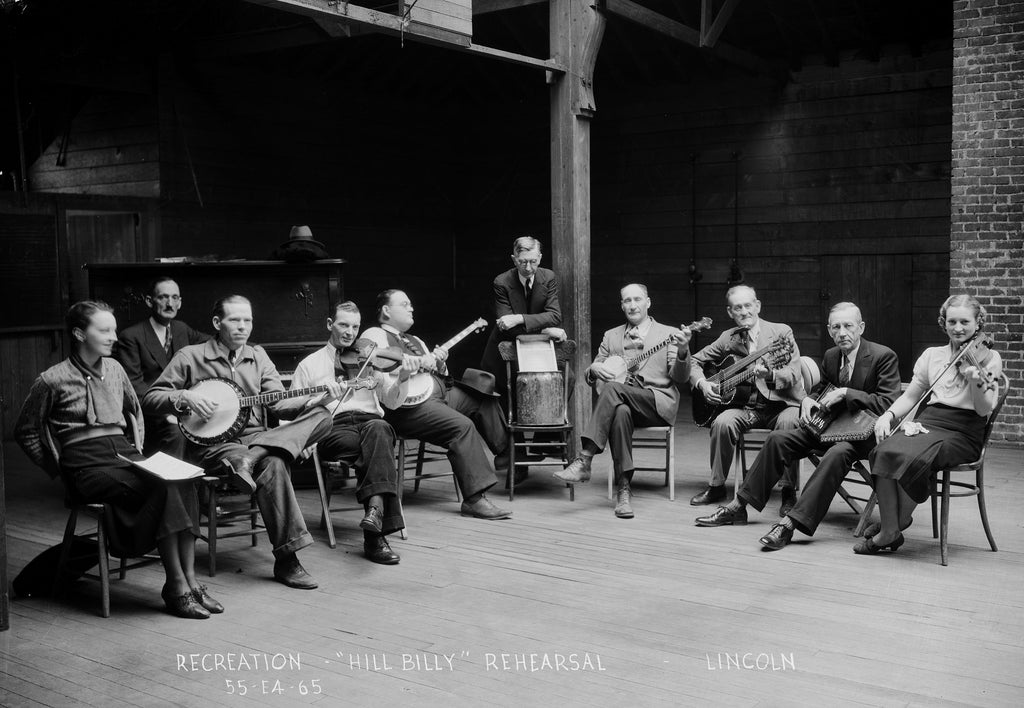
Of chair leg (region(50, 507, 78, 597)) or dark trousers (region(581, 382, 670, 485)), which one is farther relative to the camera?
dark trousers (region(581, 382, 670, 485))

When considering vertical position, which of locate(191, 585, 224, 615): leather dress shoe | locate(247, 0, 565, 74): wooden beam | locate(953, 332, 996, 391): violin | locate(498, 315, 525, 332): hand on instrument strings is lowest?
locate(191, 585, 224, 615): leather dress shoe

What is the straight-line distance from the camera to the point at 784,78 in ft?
35.2

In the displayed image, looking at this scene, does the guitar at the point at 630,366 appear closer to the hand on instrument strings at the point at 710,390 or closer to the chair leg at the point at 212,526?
the hand on instrument strings at the point at 710,390

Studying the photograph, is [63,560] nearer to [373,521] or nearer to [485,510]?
[373,521]

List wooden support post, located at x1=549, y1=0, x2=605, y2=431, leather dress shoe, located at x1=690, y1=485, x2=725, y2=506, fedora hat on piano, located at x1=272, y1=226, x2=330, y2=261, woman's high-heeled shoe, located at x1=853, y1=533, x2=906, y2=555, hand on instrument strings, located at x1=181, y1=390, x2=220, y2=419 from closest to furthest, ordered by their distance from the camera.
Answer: hand on instrument strings, located at x1=181, y1=390, x2=220, y2=419 → woman's high-heeled shoe, located at x1=853, y1=533, x2=906, y2=555 → leather dress shoe, located at x1=690, y1=485, x2=725, y2=506 → fedora hat on piano, located at x1=272, y1=226, x2=330, y2=261 → wooden support post, located at x1=549, y1=0, x2=605, y2=431

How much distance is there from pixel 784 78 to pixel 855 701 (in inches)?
349

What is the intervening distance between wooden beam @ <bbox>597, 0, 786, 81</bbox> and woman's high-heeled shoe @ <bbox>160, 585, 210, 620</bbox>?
5.11m

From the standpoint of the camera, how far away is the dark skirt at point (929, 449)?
4.48 m

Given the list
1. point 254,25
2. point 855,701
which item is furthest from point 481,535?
point 254,25

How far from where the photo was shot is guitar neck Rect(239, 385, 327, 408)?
4605 mm

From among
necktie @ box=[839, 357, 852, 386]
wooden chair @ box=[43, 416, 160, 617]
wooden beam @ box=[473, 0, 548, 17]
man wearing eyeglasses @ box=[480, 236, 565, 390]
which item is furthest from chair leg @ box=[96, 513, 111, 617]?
wooden beam @ box=[473, 0, 548, 17]

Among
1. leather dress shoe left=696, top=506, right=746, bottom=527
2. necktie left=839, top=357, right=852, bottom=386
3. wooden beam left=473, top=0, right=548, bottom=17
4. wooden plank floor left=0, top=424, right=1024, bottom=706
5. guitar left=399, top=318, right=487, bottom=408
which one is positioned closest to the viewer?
wooden plank floor left=0, top=424, right=1024, bottom=706

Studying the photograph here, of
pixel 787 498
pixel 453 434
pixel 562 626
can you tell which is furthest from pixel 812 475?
pixel 453 434

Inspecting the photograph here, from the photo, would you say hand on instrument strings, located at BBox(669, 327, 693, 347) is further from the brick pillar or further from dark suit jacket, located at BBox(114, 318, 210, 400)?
the brick pillar
